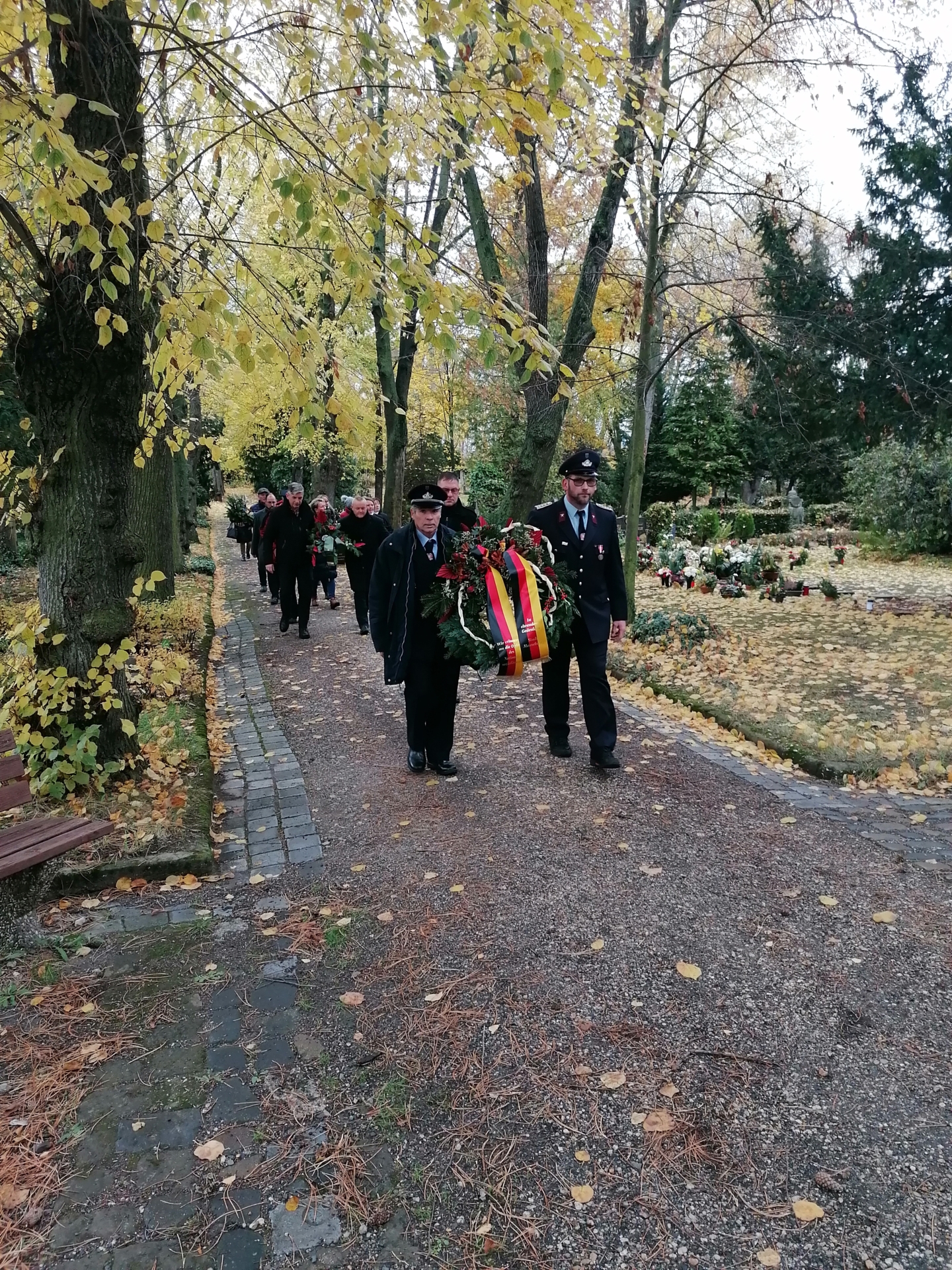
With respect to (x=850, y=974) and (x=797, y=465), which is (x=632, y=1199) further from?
(x=797, y=465)

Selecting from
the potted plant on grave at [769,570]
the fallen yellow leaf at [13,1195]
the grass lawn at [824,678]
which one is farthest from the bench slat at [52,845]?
the potted plant on grave at [769,570]

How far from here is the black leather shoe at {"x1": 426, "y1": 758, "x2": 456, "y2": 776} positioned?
228 inches

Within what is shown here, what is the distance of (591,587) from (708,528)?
16.5 metres

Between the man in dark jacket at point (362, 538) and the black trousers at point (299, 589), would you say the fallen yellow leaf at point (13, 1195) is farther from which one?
the black trousers at point (299, 589)

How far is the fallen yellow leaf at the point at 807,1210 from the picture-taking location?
216cm

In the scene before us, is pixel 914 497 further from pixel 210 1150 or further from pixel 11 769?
pixel 210 1150

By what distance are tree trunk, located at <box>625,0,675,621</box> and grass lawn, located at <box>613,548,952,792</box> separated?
51.3 inches

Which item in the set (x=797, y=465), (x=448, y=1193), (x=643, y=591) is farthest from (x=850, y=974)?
(x=797, y=465)

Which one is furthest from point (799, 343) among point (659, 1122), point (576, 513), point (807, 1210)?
point (807, 1210)

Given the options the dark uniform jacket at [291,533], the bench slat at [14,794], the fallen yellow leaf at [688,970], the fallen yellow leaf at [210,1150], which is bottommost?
the fallen yellow leaf at [210,1150]

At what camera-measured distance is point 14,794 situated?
382 cm

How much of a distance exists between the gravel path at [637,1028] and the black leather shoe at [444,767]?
0.48 meters

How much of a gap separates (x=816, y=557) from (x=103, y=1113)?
19.3 m

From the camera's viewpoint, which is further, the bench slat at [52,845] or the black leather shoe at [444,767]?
the black leather shoe at [444,767]
